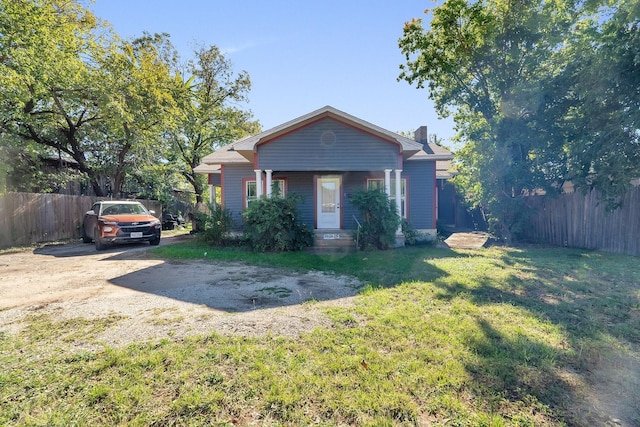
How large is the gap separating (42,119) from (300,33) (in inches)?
495

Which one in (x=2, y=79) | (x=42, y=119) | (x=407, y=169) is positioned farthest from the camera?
(x=42, y=119)

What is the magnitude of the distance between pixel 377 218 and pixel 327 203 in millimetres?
3303

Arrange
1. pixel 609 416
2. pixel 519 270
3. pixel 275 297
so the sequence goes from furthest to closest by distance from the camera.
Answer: pixel 519 270 < pixel 275 297 < pixel 609 416

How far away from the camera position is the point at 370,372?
2.75m

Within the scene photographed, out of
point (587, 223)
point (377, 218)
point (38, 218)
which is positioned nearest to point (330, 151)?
point (377, 218)

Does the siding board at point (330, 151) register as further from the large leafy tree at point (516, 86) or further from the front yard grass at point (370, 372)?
the front yard grass at point (370, 372)

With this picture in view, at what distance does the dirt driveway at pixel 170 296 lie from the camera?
12.6 ft

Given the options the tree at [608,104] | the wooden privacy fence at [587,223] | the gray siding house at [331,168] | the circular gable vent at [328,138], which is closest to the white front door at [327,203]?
the gray siding house at [331,168]

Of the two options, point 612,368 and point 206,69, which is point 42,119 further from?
point 612,368

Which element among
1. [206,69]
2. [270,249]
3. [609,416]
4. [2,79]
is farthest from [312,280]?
[206,69]

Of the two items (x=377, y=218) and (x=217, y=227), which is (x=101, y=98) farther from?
(x=377, y=218)

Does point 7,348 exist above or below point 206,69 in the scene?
below

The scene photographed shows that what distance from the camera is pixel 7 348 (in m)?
3.23

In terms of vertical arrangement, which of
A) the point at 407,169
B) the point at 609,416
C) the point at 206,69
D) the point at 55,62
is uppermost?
the point at 206,69
